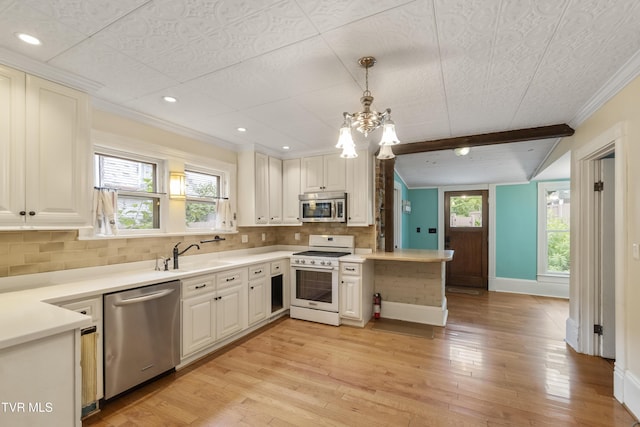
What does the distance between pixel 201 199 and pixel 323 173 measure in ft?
5.81

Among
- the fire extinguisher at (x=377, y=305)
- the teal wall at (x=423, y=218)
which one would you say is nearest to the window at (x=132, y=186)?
the fire extinguisher at (x=377, y=305)

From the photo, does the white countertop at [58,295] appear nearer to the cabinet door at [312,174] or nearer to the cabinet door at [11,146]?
the cabinet door at [11,146]

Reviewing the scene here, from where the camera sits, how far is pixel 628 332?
2.13 metres

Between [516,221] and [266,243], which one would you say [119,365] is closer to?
[266,243]

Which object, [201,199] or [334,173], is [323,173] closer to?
[334,173]

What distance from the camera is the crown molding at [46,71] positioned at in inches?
71.2

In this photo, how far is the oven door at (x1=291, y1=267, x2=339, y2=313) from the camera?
3.76 m

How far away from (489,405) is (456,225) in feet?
16.2

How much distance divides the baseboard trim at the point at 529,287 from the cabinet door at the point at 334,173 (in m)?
4.24

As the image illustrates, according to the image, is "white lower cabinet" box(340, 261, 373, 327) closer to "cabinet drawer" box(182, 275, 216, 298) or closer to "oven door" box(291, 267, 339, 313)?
"oven door" box(291, 267, 339, 313)

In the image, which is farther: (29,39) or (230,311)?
(230,311)

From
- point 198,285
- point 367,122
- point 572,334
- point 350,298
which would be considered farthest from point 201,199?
point 572,334

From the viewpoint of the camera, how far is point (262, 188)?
420 centimetres

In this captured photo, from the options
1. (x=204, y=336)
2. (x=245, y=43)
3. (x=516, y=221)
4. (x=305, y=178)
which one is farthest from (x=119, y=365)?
(x=516, y=221)
